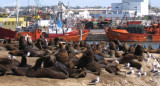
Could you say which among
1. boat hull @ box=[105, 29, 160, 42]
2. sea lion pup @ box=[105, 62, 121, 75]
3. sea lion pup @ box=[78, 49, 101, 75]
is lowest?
boat hull @ box=[105, 29, 160, 42]

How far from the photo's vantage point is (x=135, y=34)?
139 ft

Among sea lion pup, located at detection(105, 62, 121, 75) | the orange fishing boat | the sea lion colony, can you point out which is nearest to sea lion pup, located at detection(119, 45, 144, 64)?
the sea lion colony

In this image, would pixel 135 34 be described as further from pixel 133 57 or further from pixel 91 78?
pixel 91 78

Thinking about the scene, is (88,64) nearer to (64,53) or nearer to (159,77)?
(64,53)

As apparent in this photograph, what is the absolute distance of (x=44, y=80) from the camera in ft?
34.2

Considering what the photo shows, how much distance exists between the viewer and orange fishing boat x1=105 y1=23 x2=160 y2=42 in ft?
137

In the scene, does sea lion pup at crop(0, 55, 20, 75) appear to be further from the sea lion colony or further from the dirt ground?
the dirt ground

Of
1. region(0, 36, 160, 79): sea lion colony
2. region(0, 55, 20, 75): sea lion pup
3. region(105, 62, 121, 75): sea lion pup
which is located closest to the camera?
region(0, 55, 20, 75): sea lion pup

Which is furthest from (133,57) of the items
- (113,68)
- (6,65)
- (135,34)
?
(135,34)

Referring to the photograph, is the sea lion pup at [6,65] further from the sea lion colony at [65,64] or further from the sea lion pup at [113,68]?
the sea lion pup at [113,68]

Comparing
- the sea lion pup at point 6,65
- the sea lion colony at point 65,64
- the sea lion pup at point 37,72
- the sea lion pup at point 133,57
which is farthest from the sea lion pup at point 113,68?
the sea lion pup at point 6,65

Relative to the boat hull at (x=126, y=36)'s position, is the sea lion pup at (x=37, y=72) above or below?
above

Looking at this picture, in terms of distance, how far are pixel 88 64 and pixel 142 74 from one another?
2644 millimetres

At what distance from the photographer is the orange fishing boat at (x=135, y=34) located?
137 feet
